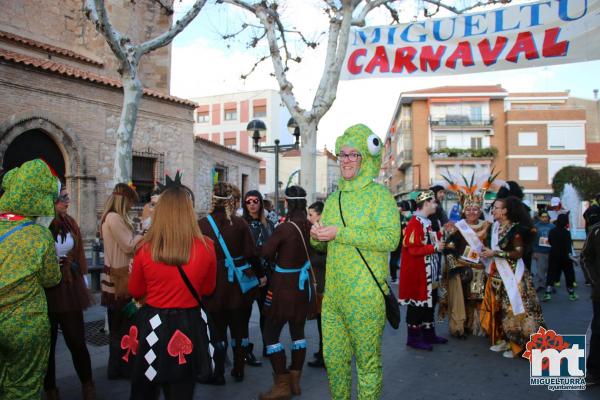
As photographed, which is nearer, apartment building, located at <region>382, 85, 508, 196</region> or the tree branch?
the tree branch

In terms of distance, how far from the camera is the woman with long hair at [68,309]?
3652 mm

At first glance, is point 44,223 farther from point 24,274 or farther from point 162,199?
point 162,199

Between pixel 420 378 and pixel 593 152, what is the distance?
172 feet

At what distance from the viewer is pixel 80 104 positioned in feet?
43.4

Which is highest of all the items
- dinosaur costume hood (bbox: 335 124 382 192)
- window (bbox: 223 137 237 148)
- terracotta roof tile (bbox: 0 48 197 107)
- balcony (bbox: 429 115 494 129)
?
balcony (bbox: 429 115 494 129)

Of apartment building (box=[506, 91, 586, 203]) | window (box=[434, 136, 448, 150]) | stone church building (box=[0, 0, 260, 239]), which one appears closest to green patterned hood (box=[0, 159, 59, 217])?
stone church building (box=[0, 0, 260, 239])

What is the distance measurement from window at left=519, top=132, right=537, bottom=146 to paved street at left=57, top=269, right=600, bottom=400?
45.5 meters

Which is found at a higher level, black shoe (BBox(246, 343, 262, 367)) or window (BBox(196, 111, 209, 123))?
window (BBox(196, 111, 209, 123))

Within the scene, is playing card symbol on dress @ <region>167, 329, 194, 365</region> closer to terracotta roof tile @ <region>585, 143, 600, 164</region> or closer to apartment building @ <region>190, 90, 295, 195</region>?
apartment building @ <region>190, 90, 295, 195</region>

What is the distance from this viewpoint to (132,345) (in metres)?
2.76

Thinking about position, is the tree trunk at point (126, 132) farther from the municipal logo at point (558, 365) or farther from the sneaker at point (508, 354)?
the municipal logo at point (558, 365)

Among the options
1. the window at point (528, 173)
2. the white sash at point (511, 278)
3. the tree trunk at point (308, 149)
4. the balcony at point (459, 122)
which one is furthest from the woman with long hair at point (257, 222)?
the window at point (528, 173)

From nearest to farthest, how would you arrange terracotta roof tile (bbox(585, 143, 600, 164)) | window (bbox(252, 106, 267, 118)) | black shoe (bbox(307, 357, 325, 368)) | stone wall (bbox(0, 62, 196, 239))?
1. black shoe (bbox(307, 357, 325, 368))
2. stone wall (bbox(0, 62, 196, 239))
3. terracotta roof tile (bbox(585, 143, 600, 164))
4. window (bbox(252, 106, 267, 118))

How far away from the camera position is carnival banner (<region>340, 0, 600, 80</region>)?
454 centimetres
